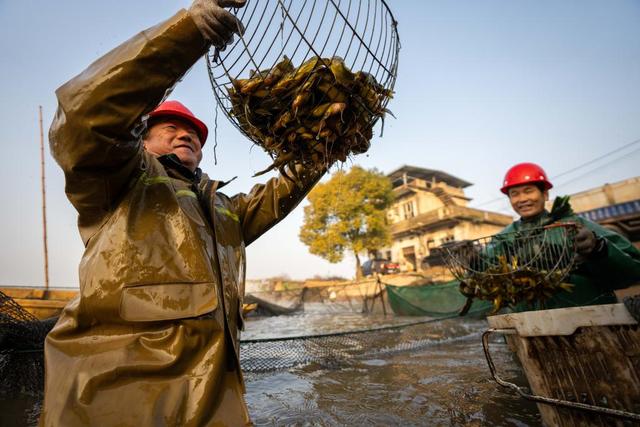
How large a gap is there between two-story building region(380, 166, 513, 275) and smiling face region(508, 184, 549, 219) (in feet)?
69.5

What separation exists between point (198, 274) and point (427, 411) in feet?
7.50

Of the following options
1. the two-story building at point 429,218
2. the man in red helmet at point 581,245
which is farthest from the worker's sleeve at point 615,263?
the two-story building at point 429,218

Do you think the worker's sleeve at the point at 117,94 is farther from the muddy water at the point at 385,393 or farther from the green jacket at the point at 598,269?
the green jacket at the point at 598,269

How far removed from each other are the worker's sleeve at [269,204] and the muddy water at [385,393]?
1.59 meters

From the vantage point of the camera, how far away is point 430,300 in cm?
1020

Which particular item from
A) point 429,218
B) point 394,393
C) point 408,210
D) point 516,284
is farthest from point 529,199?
point 408,210

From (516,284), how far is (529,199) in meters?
1.30

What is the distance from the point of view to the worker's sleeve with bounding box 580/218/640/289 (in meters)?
2.92

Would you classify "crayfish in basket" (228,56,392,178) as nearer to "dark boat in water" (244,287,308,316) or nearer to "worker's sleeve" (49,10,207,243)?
"worker's sleeve" (49,10,207,243)

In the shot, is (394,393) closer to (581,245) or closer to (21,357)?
(581,245)

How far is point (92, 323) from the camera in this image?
4.53 feet

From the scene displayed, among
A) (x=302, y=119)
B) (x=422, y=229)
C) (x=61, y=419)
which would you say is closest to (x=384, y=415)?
(x=61, y=419)

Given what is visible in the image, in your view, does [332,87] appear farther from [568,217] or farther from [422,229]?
[422,229]

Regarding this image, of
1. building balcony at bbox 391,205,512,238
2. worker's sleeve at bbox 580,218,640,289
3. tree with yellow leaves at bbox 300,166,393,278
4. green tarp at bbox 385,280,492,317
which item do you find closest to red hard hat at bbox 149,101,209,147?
worker's sleeve at bbox 580,218,640,289
